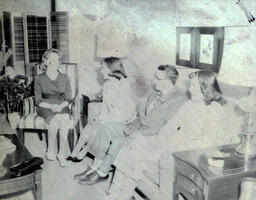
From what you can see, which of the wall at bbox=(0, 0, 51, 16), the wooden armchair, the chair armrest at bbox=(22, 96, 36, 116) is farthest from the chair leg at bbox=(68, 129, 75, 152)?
the wall at bbox=(0, 0, 51, 16)

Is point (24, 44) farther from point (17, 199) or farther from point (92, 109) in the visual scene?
point (17, 199)

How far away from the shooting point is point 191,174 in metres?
1.66

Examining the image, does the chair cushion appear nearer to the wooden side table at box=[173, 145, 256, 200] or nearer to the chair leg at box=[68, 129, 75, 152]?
the chair leg at box=[68, 129, 75, 152]

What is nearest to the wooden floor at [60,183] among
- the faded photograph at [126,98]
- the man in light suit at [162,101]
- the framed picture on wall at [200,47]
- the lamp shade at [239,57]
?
the faded photograph at [126,98]

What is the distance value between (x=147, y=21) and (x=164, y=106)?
42 cm

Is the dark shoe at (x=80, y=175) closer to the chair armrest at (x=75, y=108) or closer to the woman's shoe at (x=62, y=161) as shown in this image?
the woman's shoe at (x=62, y=161)

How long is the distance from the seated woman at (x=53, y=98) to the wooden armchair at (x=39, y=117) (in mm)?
20

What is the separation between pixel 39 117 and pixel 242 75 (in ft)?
3.29

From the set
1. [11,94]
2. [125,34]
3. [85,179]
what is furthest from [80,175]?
[125,34]

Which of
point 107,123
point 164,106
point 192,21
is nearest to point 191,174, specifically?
point 164,106

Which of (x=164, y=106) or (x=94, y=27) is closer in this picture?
(x=94, y=27)

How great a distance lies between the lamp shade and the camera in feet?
5.33

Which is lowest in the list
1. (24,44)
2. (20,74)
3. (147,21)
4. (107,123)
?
(107,123)

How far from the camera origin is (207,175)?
1591 mm
